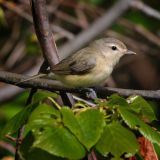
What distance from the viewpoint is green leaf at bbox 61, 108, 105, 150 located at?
1.83 metres

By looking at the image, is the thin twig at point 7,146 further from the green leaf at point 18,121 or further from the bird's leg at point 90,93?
the green leaf at point 18,121

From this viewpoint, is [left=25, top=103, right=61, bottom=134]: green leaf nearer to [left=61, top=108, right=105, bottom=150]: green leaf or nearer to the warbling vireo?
[left=61, top=108, right=105, bottom=150]: green leaf

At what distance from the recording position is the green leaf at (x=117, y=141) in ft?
6.15

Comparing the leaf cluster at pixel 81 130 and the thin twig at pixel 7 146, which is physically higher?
the leaf cluster at pixel 81 130

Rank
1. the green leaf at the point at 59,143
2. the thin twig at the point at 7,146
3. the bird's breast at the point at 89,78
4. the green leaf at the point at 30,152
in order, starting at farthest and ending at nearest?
1. the thin twig at the point at 7,146
2. the bird's breast at the point at 89,78
3. the green leaf at the point at 30,152
4. the green leaf at the point at 59,143

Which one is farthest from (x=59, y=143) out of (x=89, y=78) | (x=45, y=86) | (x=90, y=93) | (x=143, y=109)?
(x=89, y=78)

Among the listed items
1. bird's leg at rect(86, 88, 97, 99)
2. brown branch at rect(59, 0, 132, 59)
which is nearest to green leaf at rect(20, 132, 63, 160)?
bird's leg at rect(86, 88, 97, 99)

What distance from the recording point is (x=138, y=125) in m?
2.03

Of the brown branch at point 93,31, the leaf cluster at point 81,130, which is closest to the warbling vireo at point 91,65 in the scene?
the brown branch at point 93,31

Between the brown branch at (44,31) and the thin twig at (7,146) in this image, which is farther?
the thin twig at (7,146)

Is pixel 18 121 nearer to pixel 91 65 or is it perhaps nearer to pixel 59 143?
pixel 59 143

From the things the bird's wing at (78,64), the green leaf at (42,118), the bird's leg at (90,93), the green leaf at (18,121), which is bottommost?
the bird's wing at (78,64)

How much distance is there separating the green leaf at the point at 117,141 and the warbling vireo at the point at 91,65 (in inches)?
62.1

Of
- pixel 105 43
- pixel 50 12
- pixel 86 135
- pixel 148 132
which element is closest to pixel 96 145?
pixel 86 135
